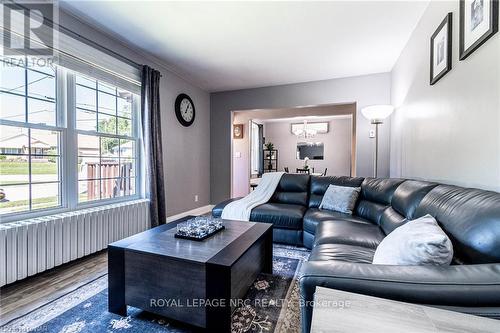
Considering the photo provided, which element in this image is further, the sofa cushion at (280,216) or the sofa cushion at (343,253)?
the sofa cushion at (280,216)

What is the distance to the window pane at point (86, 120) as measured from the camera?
250 cm

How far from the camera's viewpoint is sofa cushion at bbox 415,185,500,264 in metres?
0.89

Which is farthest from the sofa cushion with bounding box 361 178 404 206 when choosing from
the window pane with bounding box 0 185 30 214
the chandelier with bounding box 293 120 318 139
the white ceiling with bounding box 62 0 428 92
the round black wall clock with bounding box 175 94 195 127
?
the chandelier with bounding box 293 120 318 139

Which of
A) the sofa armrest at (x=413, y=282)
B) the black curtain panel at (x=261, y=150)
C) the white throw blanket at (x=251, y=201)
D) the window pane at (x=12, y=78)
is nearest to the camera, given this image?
the sofa armrest at (x=413, y=282)

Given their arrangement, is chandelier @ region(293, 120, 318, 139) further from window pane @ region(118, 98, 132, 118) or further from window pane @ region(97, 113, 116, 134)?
window pane @ region(97, 113, 116, 134)

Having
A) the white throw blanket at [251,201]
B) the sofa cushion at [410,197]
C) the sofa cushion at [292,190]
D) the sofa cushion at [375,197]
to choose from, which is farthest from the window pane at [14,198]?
the sofa cushion at [375,197]

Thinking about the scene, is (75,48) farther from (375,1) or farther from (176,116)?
(375,1)

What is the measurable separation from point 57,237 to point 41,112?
117 cm

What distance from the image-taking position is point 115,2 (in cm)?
210

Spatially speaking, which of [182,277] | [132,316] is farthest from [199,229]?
[132,316]

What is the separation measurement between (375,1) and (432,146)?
1.43 m

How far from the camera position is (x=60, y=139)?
232 centimetres

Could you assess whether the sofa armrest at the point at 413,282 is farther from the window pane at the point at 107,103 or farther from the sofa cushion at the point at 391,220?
the window pane at the point at 107,103

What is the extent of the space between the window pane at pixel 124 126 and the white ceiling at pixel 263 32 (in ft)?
3.17
